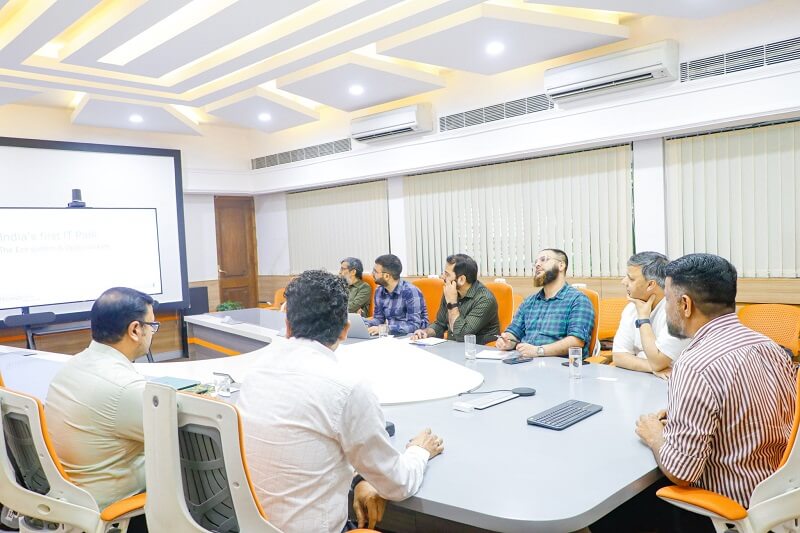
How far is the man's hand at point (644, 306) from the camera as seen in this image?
2895 millimetres

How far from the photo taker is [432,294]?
5.14 m

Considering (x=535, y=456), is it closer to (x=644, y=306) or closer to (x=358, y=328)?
(x=644, y=306)

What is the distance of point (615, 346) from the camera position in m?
3.07

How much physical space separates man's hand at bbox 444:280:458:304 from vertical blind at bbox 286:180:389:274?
10.8 ft

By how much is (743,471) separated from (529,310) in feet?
6.80

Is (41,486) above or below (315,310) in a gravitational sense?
below

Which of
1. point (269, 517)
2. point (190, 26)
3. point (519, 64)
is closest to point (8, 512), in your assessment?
point (269, 517)

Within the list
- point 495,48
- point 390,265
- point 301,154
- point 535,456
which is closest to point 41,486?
point 535,456

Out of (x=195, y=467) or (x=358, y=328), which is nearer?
(x=195, y=467)

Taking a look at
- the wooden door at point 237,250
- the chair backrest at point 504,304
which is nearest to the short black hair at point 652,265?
the chair backrest at point 504,304

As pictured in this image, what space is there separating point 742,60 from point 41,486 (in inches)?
195

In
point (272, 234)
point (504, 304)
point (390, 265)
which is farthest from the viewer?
point (272, 234)

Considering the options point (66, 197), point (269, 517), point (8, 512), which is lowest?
point (8, 512)

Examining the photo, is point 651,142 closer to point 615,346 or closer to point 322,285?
point 615,346
